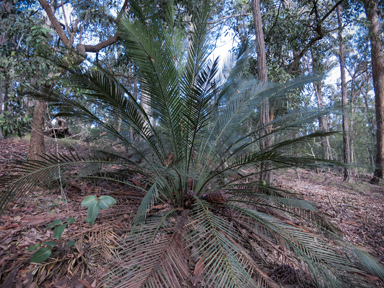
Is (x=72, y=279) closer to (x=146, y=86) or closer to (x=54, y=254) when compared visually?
Result: (x=54, y=254)

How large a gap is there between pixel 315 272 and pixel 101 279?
1.60 m

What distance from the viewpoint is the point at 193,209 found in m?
2.20

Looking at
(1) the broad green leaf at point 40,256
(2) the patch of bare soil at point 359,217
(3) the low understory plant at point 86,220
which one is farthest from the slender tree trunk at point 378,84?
(1) the broad green leaf at point 40,256

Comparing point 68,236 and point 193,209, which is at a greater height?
point 193,209

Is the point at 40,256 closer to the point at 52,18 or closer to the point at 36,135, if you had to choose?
the point at 36,135

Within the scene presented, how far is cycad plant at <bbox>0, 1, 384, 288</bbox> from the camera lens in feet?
5.30

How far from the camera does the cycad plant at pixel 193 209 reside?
162cm

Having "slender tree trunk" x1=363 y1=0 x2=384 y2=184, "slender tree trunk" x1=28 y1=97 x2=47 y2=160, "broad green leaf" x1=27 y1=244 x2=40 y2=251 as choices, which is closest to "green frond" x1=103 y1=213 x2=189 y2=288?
"broad green leaf" x1=27 y1=244 x2=40 y2=251

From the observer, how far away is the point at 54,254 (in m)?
1.70

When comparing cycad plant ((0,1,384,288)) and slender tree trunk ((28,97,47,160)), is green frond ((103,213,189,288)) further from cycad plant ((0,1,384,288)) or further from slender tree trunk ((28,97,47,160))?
slender tree trunk ((28,97,47,160))

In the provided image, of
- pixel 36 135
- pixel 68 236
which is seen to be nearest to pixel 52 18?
pixel 36 135

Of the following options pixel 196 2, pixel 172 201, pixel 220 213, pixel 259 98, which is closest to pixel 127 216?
pixel 172 201

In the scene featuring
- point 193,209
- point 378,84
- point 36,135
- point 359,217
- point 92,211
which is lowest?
point 359,217

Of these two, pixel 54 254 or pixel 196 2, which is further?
pixel 196 2
